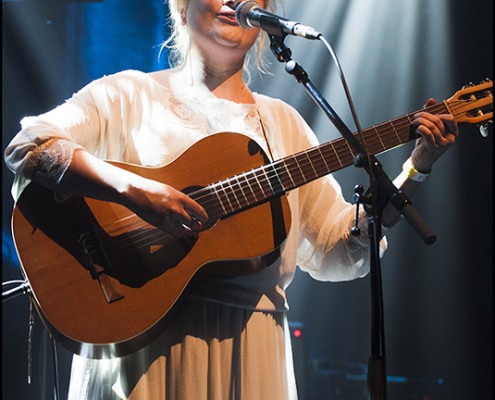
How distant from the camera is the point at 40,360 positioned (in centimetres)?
353

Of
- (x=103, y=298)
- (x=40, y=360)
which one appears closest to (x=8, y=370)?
(x=40, y=360)

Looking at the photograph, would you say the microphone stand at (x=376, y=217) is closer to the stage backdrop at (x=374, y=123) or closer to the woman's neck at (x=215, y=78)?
the woman's neck at (x=215, y=78)

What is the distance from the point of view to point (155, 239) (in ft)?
6.55

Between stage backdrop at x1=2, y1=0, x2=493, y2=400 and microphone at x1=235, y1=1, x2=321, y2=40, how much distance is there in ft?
5.70

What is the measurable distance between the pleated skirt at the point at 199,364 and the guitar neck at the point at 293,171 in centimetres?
30

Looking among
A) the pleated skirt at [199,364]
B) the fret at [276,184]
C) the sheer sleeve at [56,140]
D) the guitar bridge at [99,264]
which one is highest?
the sheer sleeve at [56,140]

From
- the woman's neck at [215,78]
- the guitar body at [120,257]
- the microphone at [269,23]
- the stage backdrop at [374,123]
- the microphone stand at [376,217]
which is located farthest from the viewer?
the stage backdrop at [374,123]

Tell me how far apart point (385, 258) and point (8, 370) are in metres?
2.09

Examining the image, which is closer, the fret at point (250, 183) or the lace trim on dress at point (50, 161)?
the lace trim on dress at point (50, 161)

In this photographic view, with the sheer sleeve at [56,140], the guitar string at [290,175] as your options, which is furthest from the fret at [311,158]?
the sheer sleeve at [56,140]

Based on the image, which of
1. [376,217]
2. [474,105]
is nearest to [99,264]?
[376,217]

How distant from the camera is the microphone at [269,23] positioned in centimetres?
178

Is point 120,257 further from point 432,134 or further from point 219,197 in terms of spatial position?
point 432,134

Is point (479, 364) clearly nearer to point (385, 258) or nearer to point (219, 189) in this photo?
point (385, 258)
